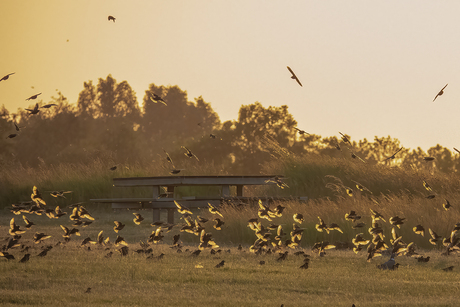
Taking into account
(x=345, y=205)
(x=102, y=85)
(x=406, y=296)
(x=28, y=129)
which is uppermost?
(x=102, y=85)

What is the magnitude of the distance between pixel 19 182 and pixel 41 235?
16511mm

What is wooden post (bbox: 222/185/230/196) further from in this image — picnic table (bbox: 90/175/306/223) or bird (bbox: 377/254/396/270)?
bird (bbox: 377/254/396/270)

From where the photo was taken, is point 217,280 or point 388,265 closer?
point 217,280

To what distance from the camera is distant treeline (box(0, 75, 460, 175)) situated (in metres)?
53.5

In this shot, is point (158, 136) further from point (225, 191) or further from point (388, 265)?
point (388, 265)

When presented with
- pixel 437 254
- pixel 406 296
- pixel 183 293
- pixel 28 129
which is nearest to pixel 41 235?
pixel 183 293

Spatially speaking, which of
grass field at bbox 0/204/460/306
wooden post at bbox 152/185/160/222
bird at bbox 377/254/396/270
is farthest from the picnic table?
bird at bbox 377/254/396/270

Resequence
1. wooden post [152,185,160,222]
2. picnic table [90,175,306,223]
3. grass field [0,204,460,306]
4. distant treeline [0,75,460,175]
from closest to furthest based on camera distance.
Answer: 1. grass field [0,204,460,306]
2. picnic table [90,175,306,223]
3. wooden post [152,185,160,222]
4. distant treeline [0,75,460,175]

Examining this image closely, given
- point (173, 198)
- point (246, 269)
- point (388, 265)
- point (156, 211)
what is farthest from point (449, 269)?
point (156, 211)

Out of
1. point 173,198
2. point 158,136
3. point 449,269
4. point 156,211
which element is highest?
point 158,136

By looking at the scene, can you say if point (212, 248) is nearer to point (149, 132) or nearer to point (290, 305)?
point (290, 305)

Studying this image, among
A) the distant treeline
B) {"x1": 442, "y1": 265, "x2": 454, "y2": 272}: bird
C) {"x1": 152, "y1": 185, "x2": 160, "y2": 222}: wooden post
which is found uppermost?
the distant treeline

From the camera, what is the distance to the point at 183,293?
8156mm

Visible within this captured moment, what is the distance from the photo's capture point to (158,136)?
3061 inches
